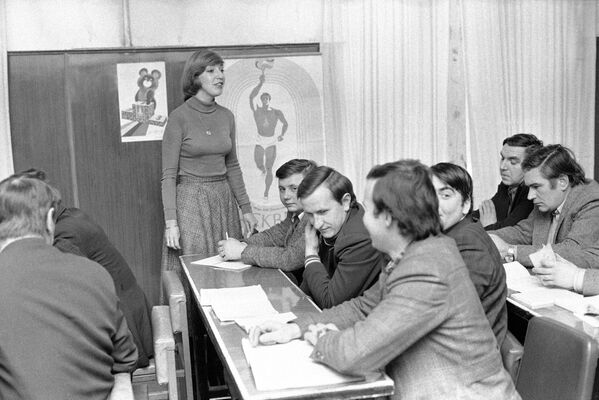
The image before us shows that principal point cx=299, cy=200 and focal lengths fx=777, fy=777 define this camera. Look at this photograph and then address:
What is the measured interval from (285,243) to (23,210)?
1.88 m

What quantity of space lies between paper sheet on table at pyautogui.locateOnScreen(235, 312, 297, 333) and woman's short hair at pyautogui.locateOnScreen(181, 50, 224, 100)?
82.0 inches

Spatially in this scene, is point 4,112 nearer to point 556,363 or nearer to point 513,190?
point 513,190

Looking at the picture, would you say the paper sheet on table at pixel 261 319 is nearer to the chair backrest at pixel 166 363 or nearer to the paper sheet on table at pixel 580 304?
the chair backrest at pixel 166 363

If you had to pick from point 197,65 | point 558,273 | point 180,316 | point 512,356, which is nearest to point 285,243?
point 180,316

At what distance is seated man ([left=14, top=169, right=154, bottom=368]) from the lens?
320 cm

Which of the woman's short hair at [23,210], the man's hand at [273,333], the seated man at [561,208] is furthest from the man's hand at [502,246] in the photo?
the woman's short hair at [23,210]

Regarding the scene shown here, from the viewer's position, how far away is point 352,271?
3061 millimetres

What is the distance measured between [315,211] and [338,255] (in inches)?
10.9

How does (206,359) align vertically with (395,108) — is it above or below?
below

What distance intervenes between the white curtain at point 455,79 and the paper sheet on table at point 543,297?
2903 millimetres

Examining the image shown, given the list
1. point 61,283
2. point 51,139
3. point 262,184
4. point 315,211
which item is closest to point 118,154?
point 51,139

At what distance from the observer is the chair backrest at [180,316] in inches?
124

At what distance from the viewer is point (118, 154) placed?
5.45 metres

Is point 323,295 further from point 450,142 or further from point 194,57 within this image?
point 450,142
